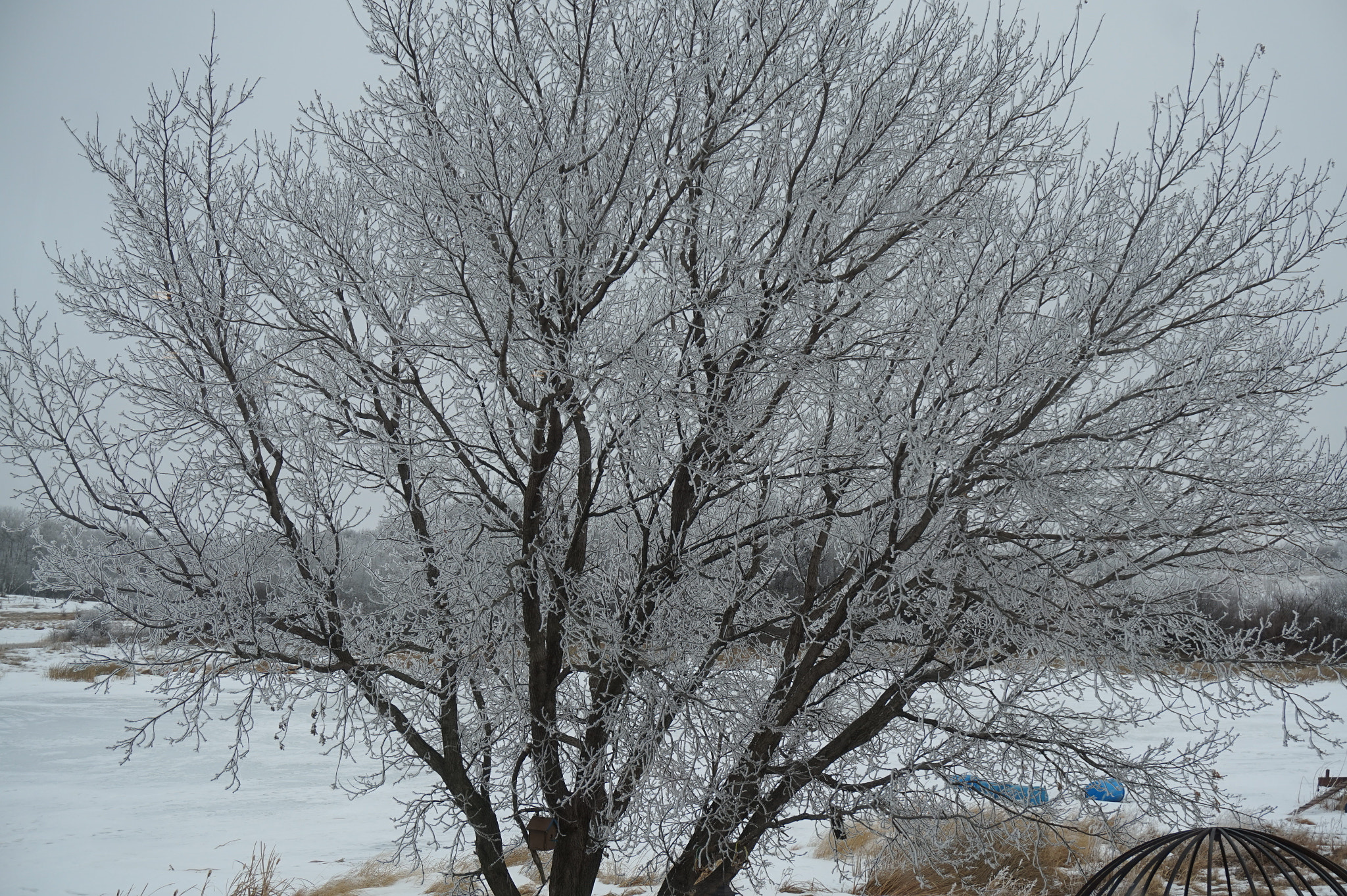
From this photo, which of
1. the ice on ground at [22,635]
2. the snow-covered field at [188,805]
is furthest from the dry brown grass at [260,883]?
the ice on ground at [22,635]

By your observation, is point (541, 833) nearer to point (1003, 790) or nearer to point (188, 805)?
point (1003, 790)

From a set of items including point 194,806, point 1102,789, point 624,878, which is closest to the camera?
point 1102,789

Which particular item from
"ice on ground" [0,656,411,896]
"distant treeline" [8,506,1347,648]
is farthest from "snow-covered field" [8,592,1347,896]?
"distant treeline" [8,506,1347,648]

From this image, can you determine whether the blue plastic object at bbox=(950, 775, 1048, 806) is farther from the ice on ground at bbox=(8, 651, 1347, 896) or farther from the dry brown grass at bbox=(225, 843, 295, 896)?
the dry brown grass at bbox=(225, 843, 295, 896)

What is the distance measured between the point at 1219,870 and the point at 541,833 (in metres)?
7.90

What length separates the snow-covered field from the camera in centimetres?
839

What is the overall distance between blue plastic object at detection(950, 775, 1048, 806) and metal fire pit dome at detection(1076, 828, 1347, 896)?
1.42 feet

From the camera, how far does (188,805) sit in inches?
446

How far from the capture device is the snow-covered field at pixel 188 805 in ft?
27.5

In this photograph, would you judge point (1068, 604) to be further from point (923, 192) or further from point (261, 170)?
point (261, 170)

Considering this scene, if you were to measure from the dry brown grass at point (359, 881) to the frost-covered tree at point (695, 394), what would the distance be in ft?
13.5

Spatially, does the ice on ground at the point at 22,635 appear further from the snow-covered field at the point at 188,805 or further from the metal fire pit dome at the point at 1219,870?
the metal fire pit dome at the point at 1219,870

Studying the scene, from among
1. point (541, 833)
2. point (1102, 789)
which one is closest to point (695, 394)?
point (541, 833)

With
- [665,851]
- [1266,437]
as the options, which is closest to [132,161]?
[665,851]
